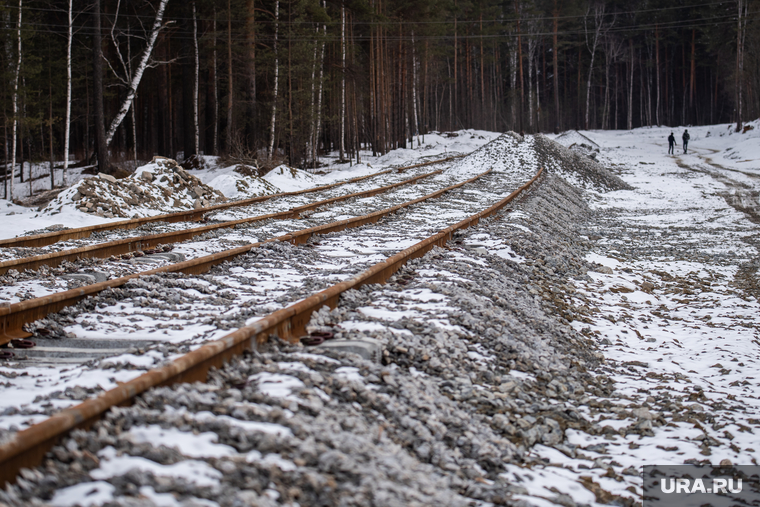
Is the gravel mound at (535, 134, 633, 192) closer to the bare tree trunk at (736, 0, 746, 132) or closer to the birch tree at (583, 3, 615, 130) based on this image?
the bare tree trunk at (736, 0, 746, 132)

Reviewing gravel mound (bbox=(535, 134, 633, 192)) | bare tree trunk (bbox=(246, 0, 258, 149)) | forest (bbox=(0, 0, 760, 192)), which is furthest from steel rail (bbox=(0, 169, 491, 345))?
bare tree trunk (bbox=(246, 0, 258, 149))

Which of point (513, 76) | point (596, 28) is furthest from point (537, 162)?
point (596, 28)

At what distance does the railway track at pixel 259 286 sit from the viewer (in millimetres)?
2760

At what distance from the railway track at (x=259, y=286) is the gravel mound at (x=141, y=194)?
17.5 ft

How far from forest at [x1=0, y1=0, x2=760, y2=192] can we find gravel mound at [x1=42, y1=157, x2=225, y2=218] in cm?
698

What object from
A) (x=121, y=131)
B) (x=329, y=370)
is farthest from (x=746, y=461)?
(x=121, y=131)

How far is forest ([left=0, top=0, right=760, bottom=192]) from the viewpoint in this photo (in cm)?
2625

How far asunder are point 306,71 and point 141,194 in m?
14.3

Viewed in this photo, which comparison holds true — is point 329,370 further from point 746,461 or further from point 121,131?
point 121,131

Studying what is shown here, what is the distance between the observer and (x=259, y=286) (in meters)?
6.30

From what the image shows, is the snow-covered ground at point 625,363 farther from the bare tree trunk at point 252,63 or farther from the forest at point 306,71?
the forest at point 306,71

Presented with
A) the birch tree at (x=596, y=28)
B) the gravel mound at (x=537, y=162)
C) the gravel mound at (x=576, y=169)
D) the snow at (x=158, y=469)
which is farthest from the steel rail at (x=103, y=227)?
the birch tree at (x=596, y=28)

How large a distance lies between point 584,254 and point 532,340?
5.68 meters

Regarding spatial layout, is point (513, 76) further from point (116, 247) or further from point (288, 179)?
point (116, 247)
